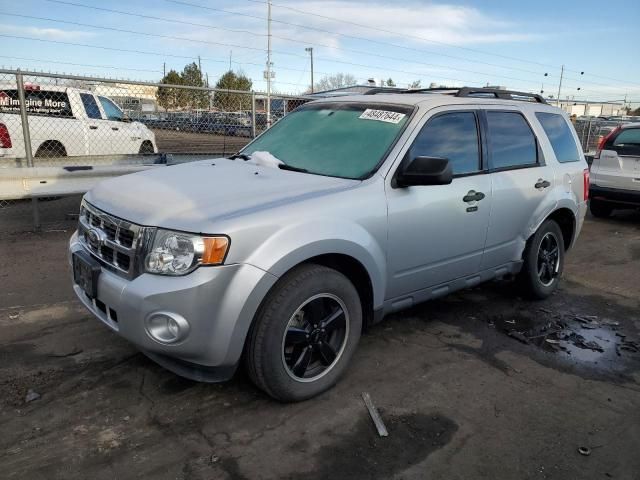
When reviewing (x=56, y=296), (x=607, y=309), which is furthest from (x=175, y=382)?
(x=607, y=309)

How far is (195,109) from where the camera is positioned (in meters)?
9.70

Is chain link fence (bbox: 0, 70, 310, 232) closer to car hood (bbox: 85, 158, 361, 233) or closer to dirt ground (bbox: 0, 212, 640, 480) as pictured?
dirt ground (bbox: 0, 212, 640, 480)

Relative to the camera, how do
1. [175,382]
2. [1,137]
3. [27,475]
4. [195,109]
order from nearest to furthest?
[27,475]
[175,382]
[1,137]
[195,109]

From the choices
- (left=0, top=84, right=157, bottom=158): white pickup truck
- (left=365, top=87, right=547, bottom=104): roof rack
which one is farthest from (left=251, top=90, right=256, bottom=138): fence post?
(left=365, top=87, right=547, bottom=104): roof rack

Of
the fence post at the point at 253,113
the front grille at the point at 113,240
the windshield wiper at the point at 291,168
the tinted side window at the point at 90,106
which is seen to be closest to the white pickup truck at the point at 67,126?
the tinted side window at the point at 90,106

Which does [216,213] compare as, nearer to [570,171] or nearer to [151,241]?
[151,241]

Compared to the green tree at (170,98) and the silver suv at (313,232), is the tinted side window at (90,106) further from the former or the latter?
the silver suv at (313,232)

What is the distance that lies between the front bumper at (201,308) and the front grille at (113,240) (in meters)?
0.11

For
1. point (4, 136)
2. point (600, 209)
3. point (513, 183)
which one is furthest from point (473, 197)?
point (4, 136)

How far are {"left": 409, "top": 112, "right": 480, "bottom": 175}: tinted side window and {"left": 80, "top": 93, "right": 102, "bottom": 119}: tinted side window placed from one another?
782 centimetres

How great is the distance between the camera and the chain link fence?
8.14 m

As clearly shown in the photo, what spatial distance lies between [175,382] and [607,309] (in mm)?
3984

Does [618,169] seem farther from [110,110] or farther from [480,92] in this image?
[110,110]

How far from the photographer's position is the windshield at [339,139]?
3533 mm
